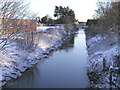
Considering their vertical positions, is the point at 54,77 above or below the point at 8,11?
below

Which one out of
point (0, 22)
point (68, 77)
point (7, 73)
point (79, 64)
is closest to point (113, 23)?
point (79, 64)

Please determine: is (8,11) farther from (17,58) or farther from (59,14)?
(59,14)

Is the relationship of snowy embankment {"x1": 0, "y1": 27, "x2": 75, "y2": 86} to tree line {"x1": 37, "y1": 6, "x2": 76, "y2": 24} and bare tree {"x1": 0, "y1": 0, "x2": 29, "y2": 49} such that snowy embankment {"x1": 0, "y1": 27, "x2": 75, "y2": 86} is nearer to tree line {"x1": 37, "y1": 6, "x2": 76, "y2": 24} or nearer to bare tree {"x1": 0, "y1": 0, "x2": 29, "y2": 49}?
bare tree {"x1": 0, "y1": 0, "x2": 29, "y2": 49}

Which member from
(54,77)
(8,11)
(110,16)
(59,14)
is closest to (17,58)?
(54,77)

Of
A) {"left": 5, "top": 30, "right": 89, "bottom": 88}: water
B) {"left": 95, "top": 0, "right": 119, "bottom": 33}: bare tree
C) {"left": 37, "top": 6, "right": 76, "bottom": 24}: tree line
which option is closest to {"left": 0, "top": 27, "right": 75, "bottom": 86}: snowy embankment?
{"left": 5, "top": 30, "right": 89, "bottom": 88}: water

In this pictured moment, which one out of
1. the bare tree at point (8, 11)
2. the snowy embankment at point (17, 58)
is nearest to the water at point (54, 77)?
the snowy embankment at point (17, 58)

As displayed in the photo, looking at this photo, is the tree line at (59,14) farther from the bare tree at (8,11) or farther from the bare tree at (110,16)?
the bare tree at (8,11)

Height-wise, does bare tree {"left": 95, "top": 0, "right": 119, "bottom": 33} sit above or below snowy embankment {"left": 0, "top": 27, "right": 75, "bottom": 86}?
above

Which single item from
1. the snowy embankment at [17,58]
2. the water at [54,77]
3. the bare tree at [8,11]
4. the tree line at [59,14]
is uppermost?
the tree line at [59,14]

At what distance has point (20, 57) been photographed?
1434 centimetres

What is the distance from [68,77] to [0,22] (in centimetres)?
558

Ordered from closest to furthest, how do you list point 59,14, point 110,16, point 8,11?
point 8,11, point 110,16, point 59,14

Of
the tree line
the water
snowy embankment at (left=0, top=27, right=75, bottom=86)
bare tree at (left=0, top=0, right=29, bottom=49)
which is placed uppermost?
the tree line

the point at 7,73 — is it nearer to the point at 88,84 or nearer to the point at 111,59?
the point at 88,84
